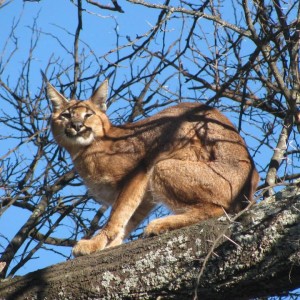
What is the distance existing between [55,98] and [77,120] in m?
0.34

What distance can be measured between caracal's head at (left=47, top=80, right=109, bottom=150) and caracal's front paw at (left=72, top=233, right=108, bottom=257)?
1331mm

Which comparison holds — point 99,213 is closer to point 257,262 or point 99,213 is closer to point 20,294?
point 20,294

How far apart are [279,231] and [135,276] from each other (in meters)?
0.91

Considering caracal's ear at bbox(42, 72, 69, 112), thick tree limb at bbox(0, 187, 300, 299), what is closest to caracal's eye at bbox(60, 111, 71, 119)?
caracal's ear at bbox(42, 72, 69, 112)

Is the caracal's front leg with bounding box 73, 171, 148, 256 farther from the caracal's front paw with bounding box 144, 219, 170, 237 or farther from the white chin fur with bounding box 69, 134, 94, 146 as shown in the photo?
the white chin fur with bounding box 69, 134, 94, 146

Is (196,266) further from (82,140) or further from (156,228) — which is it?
(82,140)

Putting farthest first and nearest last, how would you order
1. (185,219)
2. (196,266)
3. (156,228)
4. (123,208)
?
(123,208), (185,219), (156,228), (196,266)

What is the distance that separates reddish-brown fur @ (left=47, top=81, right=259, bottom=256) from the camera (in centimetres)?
578

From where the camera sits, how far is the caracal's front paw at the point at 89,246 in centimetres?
580

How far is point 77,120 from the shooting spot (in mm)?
7008

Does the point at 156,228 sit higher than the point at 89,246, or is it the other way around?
the point at 89,246

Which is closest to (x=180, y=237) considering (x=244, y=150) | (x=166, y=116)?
(x=244, y=150)

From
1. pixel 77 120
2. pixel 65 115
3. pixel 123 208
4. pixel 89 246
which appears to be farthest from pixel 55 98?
pixel 89 246

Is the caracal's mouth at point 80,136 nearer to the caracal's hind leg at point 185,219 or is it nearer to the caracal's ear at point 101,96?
the caracal's ear at point 101,96
